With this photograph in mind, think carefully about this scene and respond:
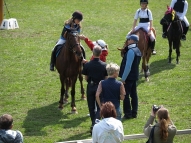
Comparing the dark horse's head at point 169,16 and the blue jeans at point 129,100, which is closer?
the blue jeans at point 129,100

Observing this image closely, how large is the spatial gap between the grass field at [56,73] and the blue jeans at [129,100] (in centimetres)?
27

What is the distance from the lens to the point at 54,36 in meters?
22.6

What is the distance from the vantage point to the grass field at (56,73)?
12820 millimetres

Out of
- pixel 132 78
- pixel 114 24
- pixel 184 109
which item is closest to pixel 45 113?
pixel 132 78

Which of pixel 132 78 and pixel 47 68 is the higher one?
pixel 132 78

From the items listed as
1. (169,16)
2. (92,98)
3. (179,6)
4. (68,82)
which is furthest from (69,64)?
(179,6)

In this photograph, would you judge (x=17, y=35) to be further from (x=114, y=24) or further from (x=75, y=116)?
(x=75, y=116)

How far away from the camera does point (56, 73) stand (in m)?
17.7

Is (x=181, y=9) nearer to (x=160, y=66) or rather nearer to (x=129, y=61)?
(x=160, y=66)

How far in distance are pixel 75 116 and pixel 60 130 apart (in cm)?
118

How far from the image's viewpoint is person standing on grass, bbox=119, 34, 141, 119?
12.5 metres

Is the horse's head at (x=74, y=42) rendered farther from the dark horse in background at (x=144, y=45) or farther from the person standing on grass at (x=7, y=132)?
the person standing on grass at (x=7, y=132)

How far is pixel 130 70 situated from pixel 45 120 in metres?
2.59

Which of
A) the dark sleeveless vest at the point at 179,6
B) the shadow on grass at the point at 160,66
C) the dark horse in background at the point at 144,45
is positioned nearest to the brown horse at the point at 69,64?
the dark horse in background at the point at 144,45
